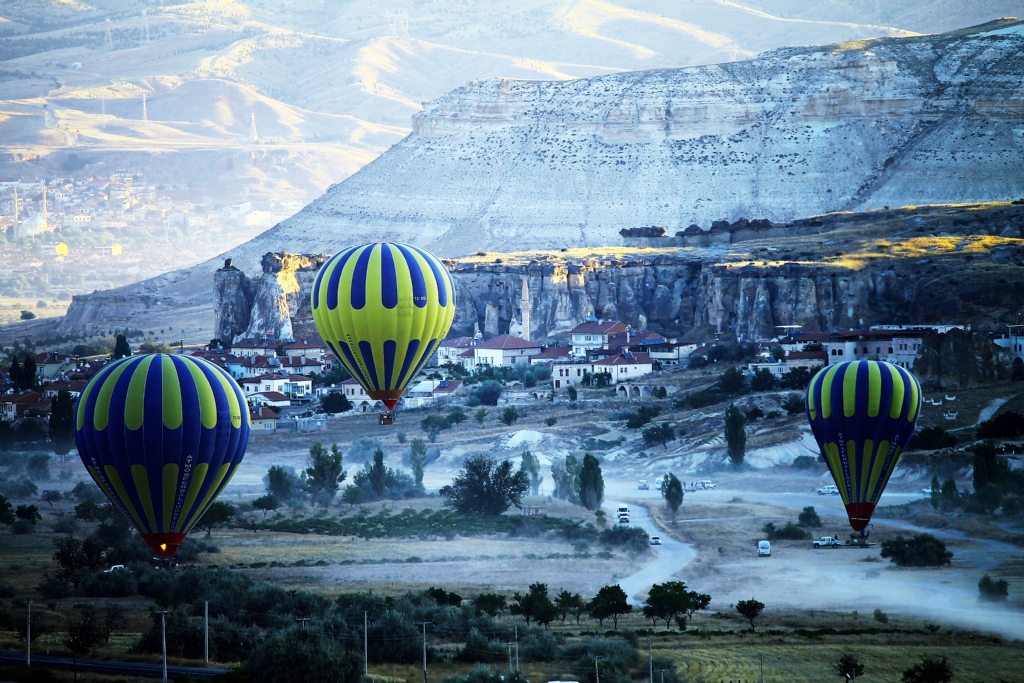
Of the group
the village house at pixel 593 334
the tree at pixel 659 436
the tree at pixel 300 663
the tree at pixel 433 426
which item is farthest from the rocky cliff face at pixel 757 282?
the tree at pixel 300 663

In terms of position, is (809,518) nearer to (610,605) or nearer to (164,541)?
(610,605)

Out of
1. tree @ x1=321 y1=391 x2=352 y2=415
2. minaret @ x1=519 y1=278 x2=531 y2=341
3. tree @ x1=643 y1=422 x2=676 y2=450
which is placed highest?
minaret @ x1=519 y1=278 x2=531 y2=341

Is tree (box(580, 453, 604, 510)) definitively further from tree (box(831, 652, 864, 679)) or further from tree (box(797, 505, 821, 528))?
tree (box(831, 652, 864, 679))

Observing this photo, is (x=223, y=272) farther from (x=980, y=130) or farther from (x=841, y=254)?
(x=980, y=130)

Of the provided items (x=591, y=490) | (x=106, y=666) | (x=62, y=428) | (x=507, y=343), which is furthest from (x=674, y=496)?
(x=507, y=343)

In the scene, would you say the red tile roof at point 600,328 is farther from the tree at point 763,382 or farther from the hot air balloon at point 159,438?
the hot air balloon at point 159,438

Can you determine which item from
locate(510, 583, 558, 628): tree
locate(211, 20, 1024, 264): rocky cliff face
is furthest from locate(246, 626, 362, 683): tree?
locate(211, 20, 1024, 264): rocky cliff face
